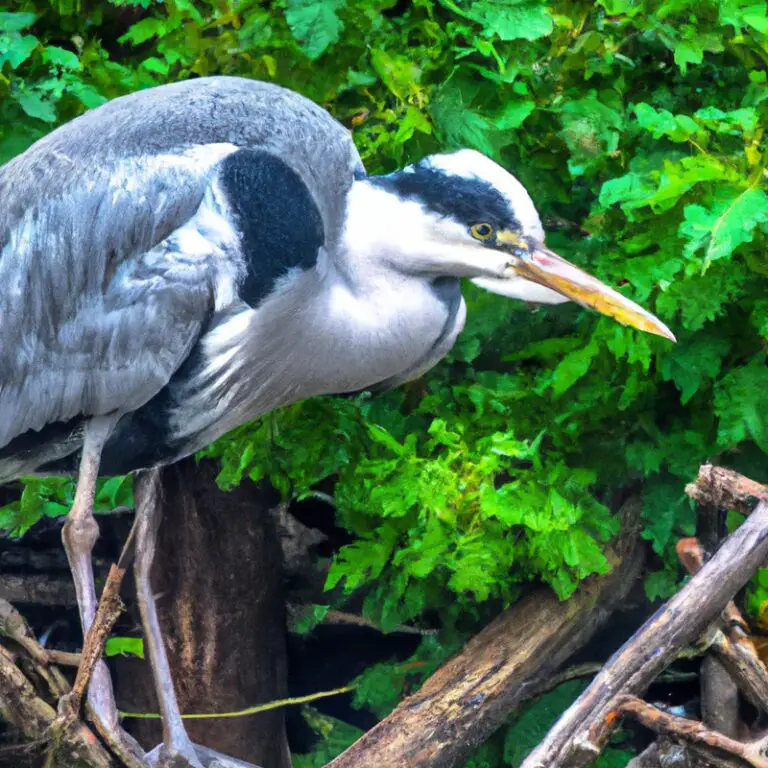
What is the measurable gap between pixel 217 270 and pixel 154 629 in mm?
660

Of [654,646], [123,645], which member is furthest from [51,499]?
[654,646]

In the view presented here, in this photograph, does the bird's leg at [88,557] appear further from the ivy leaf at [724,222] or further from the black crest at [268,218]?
the ivy leaf at [724,222]

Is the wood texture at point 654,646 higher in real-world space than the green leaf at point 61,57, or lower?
lower

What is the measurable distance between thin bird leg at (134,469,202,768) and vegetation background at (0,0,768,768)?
0.70 feet

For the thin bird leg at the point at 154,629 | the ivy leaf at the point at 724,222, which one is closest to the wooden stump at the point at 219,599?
the thin bird leg at the point at 154,629

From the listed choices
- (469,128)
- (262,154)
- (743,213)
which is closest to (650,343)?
(743,213)

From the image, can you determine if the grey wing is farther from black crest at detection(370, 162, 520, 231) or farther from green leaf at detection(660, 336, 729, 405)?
green leaf at detection(660, 336, 729, 405)

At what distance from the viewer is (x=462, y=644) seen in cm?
242

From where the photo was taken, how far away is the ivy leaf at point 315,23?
7.39 ft

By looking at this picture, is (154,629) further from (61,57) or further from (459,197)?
(61,57)

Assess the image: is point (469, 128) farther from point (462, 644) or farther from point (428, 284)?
point (462, 644)

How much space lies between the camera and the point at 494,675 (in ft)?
7.22

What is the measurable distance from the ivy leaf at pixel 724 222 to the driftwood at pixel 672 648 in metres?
0.35

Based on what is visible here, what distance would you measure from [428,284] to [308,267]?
206 mm
